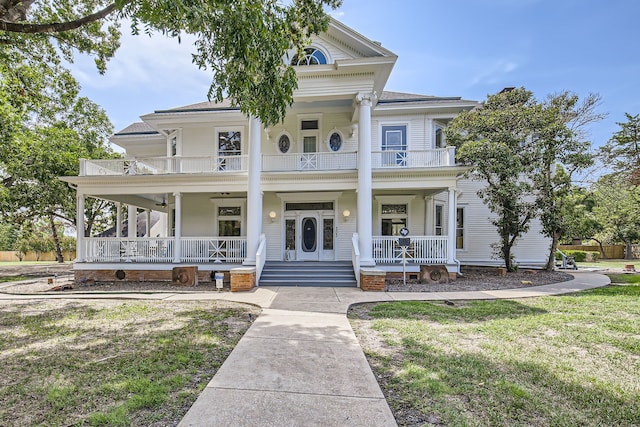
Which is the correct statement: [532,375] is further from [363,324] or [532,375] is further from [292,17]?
[292,17]

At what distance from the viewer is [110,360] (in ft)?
14.1

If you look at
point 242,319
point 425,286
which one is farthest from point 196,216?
point 425,286

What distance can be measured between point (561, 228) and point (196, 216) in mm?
16448

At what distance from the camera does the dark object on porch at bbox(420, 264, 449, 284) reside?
1152cm

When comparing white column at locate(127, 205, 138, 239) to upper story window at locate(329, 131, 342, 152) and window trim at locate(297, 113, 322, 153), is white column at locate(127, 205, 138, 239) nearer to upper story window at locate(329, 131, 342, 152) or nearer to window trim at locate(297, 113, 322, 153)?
window trim at locate(297, 113, 322, 153)

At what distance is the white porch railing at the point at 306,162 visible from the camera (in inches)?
516

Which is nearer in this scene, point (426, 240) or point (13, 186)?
point (426, 240)

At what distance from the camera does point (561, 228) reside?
13.4 m

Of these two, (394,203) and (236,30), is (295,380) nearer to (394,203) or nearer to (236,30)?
(236,30)

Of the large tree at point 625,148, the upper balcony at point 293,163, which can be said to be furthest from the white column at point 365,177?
the large tree at point 625,148

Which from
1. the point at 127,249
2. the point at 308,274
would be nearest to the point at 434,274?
the point at 308,274

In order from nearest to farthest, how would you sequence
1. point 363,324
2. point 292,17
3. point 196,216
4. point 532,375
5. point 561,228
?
point 532,375
point 363,324
point 292,17
point 561,228
point 196,216


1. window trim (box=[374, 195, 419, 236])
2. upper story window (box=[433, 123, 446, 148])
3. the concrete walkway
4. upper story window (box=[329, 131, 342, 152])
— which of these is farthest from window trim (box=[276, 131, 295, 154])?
the concrete walkway

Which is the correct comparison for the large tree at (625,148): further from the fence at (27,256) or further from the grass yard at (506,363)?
the fence at (27,256)
